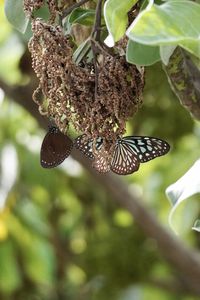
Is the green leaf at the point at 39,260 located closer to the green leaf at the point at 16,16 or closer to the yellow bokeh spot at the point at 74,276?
the yellow bokeh spot at the point at 74,276

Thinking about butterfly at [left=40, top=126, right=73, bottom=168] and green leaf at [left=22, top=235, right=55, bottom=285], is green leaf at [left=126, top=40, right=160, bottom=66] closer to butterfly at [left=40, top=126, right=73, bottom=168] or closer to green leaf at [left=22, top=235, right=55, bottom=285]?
butterfly at [left=40, top=126, right=73, bottom=168]

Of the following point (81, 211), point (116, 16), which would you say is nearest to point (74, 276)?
point (81, 211)

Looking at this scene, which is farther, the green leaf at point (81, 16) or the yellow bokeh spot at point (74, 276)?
the yellow bokeh spot at point (74, 276)

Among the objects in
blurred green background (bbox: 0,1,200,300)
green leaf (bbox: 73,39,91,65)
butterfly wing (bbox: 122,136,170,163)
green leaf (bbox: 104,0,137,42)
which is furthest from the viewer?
blurred green background (bbox: 0,1,200,300)

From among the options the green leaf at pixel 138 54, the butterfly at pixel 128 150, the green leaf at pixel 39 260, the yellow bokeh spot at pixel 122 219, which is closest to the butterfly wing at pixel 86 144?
the butterfly at pixel 128 150

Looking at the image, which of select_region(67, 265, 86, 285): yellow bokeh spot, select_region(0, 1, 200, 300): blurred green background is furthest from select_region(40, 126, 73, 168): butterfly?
select_region(67, 265, 86, 285): yellow bokeh spot
